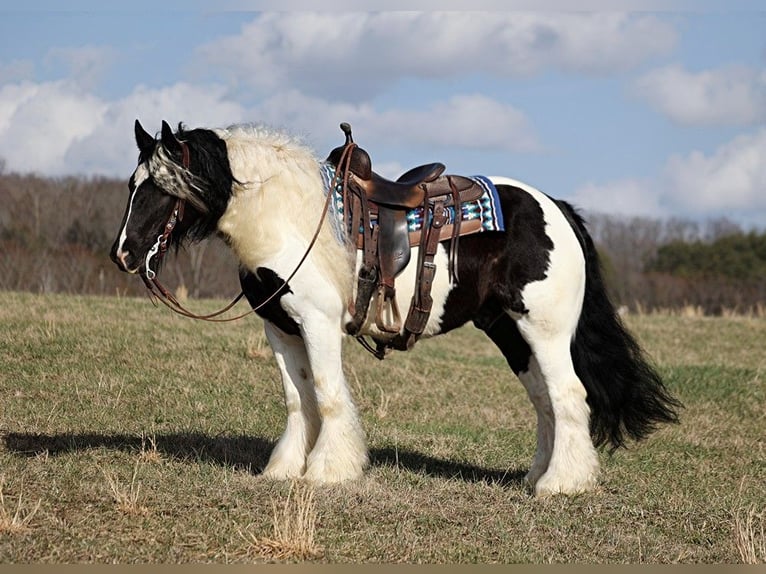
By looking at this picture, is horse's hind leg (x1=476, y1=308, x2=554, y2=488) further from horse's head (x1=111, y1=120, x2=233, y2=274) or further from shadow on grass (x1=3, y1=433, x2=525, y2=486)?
horse's head (x1=111, y1=120, x2=233, y2=274)

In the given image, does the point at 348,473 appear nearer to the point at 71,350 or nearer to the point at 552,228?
the point at 552,228

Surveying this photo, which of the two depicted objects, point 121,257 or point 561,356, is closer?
point 121,257

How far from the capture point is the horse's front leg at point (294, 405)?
21.5 ft

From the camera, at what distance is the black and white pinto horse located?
611 cm

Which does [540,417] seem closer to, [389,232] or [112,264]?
[389,232]

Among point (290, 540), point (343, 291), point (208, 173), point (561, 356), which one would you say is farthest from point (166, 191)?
point (561, 356)

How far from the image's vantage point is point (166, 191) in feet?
19.8

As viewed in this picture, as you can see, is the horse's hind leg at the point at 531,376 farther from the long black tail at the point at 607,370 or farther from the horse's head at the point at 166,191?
the horse's head at the point at 166,191

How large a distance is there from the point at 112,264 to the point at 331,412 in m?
30.4

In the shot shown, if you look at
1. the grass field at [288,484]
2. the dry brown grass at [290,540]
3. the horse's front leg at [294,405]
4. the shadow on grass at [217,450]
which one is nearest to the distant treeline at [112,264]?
the grass field at [288,484]

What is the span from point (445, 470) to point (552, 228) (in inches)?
85.3

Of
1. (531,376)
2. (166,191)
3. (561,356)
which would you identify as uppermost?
(166,191)

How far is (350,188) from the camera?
6410 millimetres

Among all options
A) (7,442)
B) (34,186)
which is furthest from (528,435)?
(34,186)
